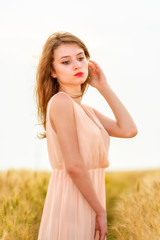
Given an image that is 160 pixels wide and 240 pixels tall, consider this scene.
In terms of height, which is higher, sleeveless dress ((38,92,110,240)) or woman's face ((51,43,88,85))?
woman's face ((51,43,88,85))

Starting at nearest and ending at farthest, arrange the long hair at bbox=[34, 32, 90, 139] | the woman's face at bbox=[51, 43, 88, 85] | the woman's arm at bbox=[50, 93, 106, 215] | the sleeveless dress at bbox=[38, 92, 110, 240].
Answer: the woman's arm at bbox=[50, 93, 106, 215] < the sleeveless dress at bbox=[38, 92, 110, 240] < the woman's face at bbox=[51, 43, 88, 85] < the long hair at bbox=[34, 32, 90, 139]

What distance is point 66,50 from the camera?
2.34 m

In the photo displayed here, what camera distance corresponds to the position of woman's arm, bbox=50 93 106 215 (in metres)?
2.06

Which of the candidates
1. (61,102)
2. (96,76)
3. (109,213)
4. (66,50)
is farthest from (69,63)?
(109,213)

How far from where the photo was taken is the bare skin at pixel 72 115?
2066mm

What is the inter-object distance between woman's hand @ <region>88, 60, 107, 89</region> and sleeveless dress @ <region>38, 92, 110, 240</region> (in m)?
0.50

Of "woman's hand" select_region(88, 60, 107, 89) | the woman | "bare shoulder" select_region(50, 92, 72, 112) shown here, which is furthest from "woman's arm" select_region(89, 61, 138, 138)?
"bare shoulder" select_region(50, 92, 72, 112)

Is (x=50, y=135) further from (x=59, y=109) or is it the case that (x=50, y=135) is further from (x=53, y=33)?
(x=53, y=33)

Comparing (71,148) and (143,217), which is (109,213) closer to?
(143,217)

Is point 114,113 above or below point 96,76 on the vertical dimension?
below

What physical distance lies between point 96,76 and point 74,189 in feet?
3.13

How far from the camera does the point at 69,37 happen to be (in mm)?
2412

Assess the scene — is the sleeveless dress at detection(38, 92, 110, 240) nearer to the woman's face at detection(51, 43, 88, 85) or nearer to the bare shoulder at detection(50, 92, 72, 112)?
the bare shoulder at detection(50, 92, 72, 112)

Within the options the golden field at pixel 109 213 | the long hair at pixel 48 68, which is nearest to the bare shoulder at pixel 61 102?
the long hair at pixel 48 68
